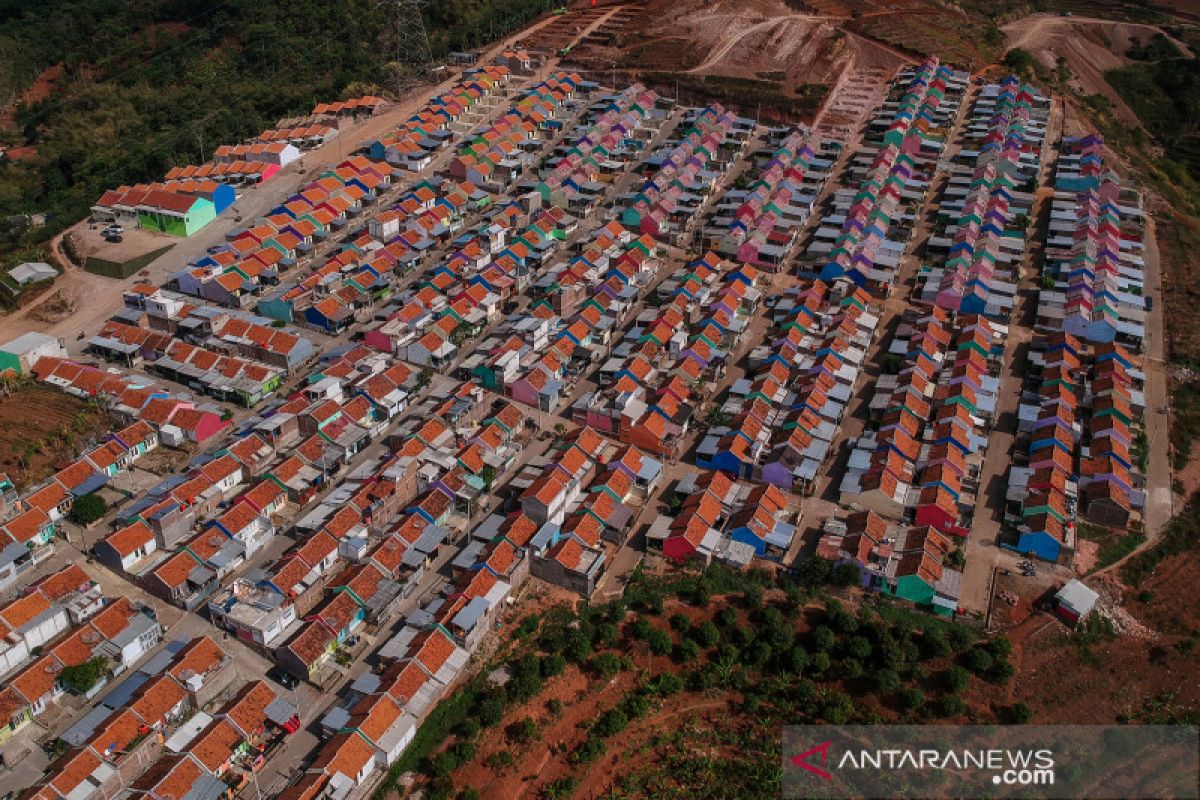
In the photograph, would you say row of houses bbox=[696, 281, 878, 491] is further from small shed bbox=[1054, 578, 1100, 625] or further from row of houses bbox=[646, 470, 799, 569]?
small shed bbox=[1054, 578, 1100, 625]

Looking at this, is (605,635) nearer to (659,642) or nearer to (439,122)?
(659,642)

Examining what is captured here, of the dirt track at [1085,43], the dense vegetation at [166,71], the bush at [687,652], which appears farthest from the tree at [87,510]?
the dirt track at [1085,43]

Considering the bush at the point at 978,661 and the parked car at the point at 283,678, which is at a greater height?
the bush at the point at 978,661

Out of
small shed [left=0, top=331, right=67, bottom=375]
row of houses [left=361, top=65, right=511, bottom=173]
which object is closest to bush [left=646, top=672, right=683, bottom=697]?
small shed [left=0, top=331, right=67, bottom=375]

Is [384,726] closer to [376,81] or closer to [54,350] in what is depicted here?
[54,350]

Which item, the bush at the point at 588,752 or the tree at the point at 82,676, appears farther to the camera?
the tree at the point at 82,676

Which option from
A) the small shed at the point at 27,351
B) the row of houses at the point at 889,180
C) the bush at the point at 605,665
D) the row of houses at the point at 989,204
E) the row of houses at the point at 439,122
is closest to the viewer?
the bush at the point at 605,665

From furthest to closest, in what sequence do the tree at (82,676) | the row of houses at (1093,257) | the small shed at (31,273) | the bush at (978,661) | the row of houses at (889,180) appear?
the row of houses at (889,180) → the small shed at (31,273) → the row of houses at (1093,257) → the bush at (978,661) → the tree at (82,676)

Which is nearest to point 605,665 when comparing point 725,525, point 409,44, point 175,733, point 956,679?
point 725,525

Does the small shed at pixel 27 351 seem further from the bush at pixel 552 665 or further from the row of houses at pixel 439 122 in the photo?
the bush at pixel 552 665
